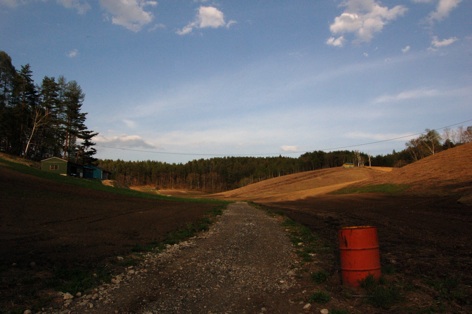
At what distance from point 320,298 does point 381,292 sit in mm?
1095

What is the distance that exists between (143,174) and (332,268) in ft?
598

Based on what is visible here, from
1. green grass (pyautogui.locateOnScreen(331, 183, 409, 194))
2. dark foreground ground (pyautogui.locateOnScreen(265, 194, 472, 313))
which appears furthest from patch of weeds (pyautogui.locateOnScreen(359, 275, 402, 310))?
green grass (pyautogui.locateOnScreen(331, 183, 409, 194))

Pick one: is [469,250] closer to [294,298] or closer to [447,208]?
[294,298]

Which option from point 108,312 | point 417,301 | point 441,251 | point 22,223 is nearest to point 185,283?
point 108,312

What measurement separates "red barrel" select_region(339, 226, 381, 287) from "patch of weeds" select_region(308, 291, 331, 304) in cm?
78

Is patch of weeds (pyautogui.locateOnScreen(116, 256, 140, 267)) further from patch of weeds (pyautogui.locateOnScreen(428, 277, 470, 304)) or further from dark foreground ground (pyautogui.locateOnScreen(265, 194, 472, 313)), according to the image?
patch of weeds (pyautogui.locateOnScreen(428, 277, 470, 304))

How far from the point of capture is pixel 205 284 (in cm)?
766

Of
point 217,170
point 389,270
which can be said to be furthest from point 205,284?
point 217,170

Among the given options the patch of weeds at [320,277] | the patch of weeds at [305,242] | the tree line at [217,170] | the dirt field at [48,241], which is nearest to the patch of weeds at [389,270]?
the patch of weeds at [320,277]

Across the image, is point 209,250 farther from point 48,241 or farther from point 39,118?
point 39,118

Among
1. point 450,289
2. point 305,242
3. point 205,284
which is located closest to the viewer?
point 450,289

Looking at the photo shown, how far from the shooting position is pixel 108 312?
19.4 ft

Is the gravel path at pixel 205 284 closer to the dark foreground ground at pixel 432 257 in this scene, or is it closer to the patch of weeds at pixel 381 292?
the patch of weeds at pixel 381 292

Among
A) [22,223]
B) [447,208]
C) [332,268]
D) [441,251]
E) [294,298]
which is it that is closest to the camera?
[294,298]
